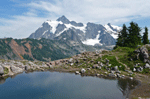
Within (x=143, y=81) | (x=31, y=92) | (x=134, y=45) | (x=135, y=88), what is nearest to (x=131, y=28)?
(x=134, y=45)

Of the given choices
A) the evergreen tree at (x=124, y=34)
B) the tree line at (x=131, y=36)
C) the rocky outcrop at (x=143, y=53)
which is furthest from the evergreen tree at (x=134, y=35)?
the rocky outcrop at (x=143, y=53)

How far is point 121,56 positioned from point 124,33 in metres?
33.8

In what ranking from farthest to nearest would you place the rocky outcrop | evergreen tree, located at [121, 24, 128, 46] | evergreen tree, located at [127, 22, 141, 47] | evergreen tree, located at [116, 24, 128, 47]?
evergreen tree, located at [116, 24, 128, 47], evergreen tree, located at [121, 24, 128, 46], evergreen tree, located at [127, 22, 141, 47], the rocky outcrop

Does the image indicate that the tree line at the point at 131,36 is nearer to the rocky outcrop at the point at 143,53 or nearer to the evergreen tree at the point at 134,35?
the evergreen tree at the point at 134,35

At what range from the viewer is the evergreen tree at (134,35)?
9311 cm

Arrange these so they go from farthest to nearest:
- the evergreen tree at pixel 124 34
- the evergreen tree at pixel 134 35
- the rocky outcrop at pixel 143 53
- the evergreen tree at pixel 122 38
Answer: the evergreen tree at pixel 122 38
the evergreen tree at pixel 124 34
the evergreen tree at pixel 134 35
the rocky outcrop at pixel 143 53

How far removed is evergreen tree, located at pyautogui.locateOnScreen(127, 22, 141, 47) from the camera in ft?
305

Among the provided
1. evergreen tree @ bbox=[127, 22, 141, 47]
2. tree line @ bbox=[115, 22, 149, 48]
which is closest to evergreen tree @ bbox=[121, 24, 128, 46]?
tree line @ bbox=[115, 22, 149, 48]

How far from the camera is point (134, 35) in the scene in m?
95.8

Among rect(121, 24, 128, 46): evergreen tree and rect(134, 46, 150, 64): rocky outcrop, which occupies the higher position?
rect(121, 24, 128, 46): evergreen tree

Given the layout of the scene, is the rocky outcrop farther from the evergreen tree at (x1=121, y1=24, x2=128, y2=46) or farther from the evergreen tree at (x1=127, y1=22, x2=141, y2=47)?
the evergreen tree at (x1=121, y1=24, x2=128, y2=46)

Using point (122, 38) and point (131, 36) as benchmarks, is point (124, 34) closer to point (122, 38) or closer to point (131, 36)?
point (122, 38)

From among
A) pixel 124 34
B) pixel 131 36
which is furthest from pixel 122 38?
pixel 131 36

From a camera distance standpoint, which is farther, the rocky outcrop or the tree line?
the tree line
